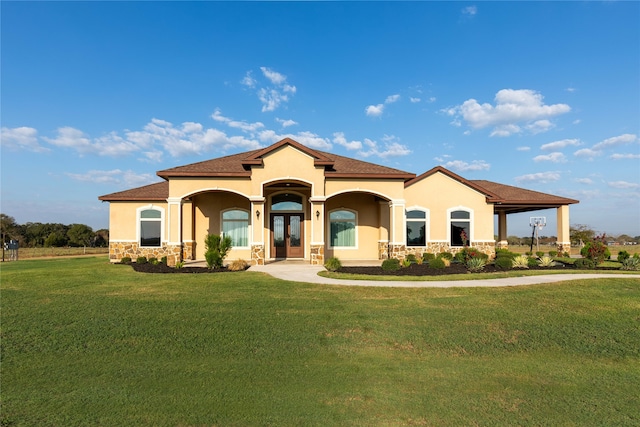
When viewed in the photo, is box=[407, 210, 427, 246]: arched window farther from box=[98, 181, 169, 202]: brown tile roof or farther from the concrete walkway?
box=[98, 181, 169, 202]: brown tile roof

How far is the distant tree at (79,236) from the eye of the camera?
44.9 meters

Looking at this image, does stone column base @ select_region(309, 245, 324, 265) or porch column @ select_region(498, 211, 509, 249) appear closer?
stone column base @ select_region(309, 245, 324, 265)

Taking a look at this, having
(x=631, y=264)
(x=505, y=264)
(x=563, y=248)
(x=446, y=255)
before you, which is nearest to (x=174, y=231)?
(x=446, y=255)

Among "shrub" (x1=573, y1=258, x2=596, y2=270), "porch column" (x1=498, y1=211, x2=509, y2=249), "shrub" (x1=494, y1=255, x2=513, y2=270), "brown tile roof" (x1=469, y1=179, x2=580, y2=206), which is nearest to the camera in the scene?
Result: "shrub" (x1=494, y1=255, x2=513, y2=270)

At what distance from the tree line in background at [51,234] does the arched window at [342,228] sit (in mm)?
38228

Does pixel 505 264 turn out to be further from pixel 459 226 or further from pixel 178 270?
pixel 178 270

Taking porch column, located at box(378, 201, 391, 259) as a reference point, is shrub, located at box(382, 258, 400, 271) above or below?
below

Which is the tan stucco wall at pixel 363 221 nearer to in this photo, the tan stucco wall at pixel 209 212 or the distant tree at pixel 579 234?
the tan stucco wall at pixel 209 212

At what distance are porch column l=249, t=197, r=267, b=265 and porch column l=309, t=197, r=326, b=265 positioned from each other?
2.26 m

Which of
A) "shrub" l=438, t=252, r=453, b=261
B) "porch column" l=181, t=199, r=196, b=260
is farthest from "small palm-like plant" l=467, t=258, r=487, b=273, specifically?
"porch column" l=181, t=199, r=196, b=260

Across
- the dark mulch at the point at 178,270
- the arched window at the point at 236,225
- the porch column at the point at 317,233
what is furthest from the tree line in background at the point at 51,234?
the porch column at the point at 317,233

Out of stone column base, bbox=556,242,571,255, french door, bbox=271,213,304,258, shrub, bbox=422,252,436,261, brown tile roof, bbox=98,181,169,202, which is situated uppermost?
brown tile roof, bbox=98,181,169,202

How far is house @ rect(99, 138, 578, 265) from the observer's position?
16.9 meters

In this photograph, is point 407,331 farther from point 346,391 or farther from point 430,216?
point 430,216
